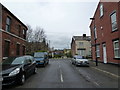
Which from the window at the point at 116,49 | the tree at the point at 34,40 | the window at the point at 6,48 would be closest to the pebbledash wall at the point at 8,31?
the window at the point at 6,48

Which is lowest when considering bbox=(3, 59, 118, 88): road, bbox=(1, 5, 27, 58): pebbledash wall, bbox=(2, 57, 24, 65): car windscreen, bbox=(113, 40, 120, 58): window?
bbox=(3, 59, 118, 88): road

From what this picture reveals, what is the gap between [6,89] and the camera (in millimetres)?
6629

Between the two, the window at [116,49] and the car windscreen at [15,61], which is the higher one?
the window at [116,49]

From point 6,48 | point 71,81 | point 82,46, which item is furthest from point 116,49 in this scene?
point 82,46

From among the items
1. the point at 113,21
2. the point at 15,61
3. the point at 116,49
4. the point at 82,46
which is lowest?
the point at 15,61

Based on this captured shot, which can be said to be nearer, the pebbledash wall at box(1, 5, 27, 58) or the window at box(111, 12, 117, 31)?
the pebbledash wall at box(1, 5, 27, 58)

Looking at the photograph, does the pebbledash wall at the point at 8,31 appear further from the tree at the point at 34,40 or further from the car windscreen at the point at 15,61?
the tree at the point at 34,40

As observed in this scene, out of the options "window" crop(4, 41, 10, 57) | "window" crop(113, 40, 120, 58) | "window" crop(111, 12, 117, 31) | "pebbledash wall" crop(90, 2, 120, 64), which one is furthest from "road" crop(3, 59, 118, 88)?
"window" crop(111, 12, 117, 31)

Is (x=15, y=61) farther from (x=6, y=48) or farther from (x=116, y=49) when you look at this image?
(x=116, y=49)

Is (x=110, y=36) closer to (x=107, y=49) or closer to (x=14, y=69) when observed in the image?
(x=107, y=49)

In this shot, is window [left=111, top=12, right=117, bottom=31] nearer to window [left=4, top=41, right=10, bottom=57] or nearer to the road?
the road

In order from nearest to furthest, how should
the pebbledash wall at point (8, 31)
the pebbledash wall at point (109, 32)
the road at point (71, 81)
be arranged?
1. the road at point (71, 81)
2. the pebbledash wall at point (8, 31)
3. the pebbledash wall at point (109, 32)

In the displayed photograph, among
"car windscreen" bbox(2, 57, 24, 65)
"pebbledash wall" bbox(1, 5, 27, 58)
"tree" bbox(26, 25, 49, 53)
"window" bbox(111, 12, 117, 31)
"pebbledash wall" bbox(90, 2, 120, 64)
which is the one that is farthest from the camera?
"tree" bbox(26, 25, 49, 53)

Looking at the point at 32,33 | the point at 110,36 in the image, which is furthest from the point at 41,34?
the point at 110,36
